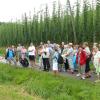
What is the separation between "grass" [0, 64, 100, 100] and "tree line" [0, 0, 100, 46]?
861 inches

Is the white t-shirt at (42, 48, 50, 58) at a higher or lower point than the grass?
higher

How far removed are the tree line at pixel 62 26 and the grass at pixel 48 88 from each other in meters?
21.9

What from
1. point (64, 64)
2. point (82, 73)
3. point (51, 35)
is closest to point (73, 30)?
point (51, 35)

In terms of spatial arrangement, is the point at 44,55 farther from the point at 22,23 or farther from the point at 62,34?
the point at 22,23

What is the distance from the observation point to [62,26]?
57.1 m

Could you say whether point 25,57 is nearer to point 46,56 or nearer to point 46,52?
point 46,56

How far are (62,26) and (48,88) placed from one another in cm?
3742

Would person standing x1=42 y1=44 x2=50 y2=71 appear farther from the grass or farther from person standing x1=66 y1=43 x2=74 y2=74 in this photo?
the grass

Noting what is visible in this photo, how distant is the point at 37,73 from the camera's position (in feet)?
79.0

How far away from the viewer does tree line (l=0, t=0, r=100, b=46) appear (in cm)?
4806

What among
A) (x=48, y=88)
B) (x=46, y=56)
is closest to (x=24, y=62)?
(x=46, y=56)

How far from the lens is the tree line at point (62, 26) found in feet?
158

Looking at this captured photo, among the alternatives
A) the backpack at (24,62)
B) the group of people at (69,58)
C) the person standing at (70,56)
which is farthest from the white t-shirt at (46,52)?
the backpack at (24,62)

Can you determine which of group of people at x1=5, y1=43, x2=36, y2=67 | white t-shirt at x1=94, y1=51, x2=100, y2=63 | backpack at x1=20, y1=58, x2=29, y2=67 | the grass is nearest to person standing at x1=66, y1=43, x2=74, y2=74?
the grass
